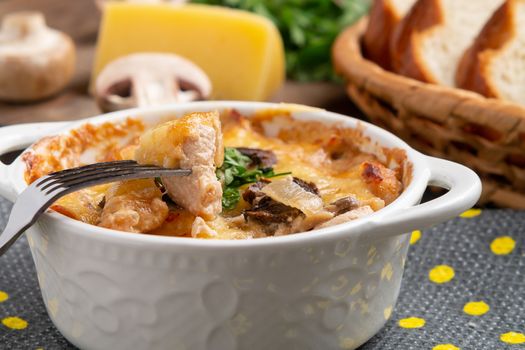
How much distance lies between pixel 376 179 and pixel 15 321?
1158 millimetres

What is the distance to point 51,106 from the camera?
448 cm

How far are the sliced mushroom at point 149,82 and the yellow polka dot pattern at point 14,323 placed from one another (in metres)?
1.97

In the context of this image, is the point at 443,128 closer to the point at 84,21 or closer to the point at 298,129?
the point at 298,129

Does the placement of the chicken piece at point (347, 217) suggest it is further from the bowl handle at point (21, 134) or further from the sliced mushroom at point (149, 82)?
the sliced mushroom at point (149, 82)

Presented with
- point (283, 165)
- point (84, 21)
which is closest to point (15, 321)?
point (283, 165)

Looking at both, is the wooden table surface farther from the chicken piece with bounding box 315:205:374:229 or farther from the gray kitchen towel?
the chicken piece with bounding box 315:205:374:229

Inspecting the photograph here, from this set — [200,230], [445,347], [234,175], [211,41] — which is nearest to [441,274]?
[445,347]

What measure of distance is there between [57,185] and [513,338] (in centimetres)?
136

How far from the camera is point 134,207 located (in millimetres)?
2023

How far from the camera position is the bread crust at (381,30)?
156 inches

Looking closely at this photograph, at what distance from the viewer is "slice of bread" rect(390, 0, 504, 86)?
144 inches

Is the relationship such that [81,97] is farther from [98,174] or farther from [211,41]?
[98,174]

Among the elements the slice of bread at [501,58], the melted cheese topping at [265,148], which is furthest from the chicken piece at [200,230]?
the slice of bread at [501,58]

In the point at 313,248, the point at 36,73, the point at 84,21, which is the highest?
the point at 313,248
